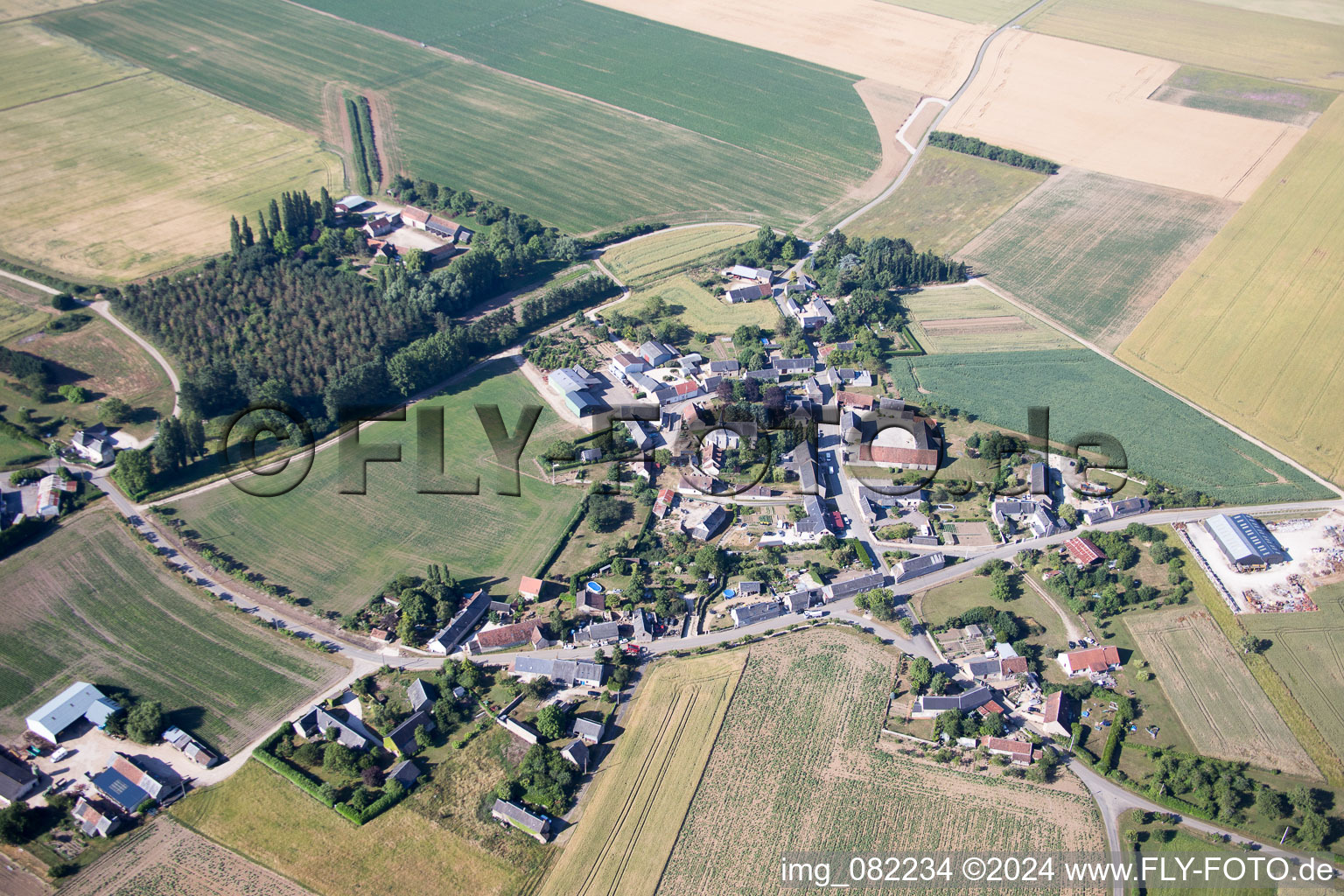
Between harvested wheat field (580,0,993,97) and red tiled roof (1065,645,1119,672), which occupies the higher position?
harvested wheat field (580,0,993,97)

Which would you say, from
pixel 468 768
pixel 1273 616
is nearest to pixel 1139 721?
pixel 1273 616

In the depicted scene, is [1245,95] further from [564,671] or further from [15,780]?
[15,780]

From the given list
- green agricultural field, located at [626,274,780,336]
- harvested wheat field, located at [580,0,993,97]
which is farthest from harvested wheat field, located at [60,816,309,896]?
harvested wheat field, located at [580,0,993,97]

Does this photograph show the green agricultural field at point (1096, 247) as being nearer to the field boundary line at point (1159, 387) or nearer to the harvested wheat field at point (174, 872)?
the field boundary line at point (1159, 387)

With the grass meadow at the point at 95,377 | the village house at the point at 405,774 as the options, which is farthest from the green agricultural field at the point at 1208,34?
the village house at the point at 405,774

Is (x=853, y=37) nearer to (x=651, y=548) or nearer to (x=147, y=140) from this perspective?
(x=147, y=140)

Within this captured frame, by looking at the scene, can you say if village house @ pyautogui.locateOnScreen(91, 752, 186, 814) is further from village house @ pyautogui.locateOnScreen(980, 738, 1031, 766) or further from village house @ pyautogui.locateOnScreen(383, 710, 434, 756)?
village house @ pyautogui.locateOnScreen(980, 738, 1031, 766)
